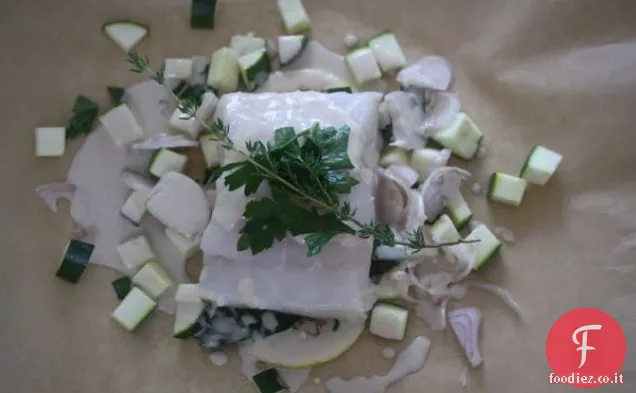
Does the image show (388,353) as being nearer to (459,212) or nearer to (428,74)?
(459,212)

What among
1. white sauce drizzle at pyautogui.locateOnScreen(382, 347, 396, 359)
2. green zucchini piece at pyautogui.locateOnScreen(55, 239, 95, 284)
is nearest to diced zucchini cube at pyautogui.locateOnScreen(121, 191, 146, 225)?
green zucchini piece at pyautogui.locateOnScreen(55, 239, 95, 284)

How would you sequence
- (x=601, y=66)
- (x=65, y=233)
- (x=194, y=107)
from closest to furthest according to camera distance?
(x=194, y=107)
(x=601, y=66)
(x=65, y=233)

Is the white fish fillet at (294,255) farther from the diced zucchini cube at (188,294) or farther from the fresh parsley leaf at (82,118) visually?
the fresh parsley leaf at (82,118)

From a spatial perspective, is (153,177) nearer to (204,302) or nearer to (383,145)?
(204,302)

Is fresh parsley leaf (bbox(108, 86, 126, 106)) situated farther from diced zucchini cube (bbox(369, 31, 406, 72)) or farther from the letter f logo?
the letter f logo

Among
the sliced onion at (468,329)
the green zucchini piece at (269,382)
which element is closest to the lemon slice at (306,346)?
the green zucchini piece at (269,382)

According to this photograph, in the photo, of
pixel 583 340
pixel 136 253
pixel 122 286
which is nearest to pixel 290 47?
pixel 136 253

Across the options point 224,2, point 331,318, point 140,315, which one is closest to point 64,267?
point 140,315
